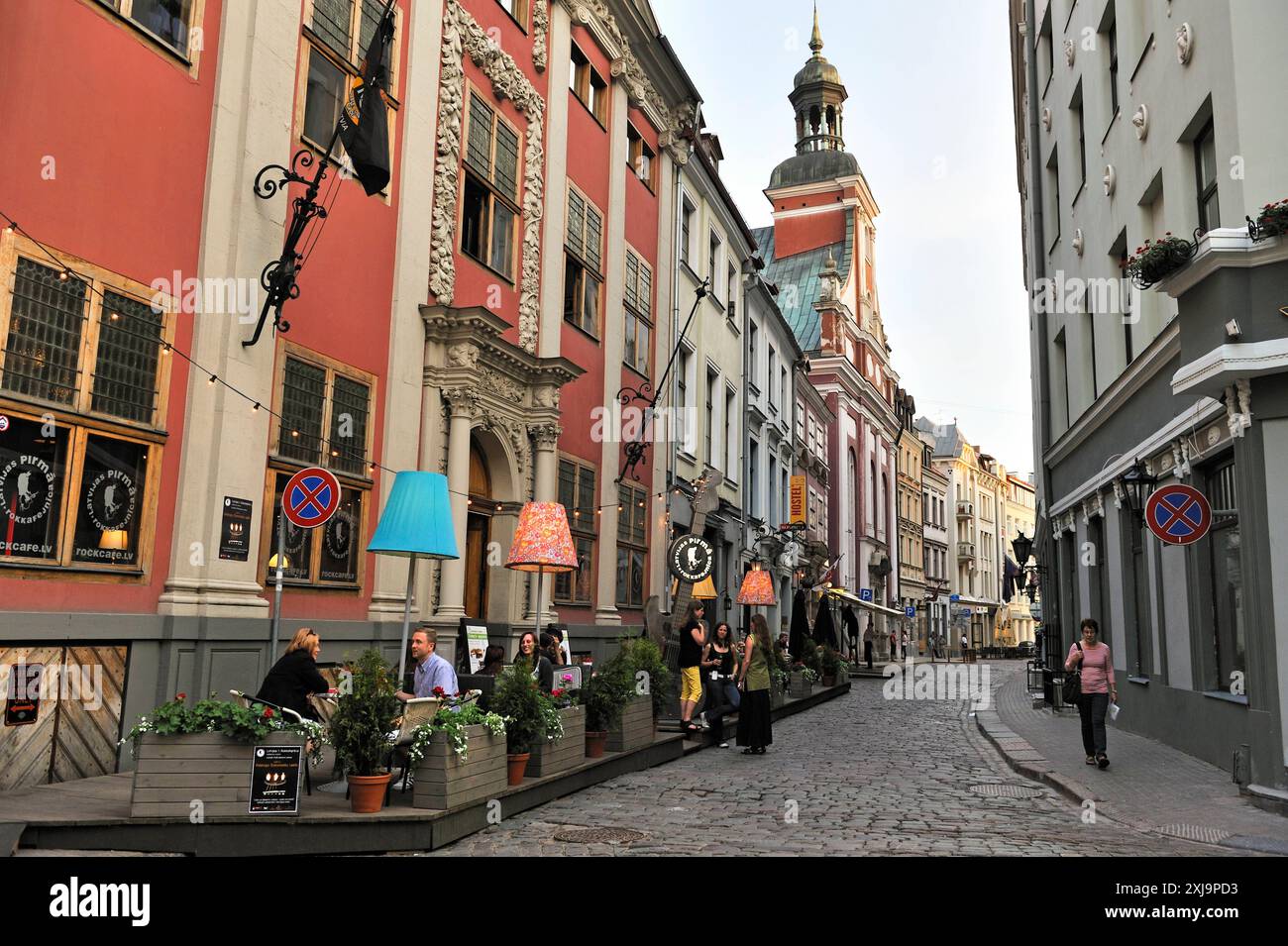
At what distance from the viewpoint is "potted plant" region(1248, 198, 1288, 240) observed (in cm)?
998

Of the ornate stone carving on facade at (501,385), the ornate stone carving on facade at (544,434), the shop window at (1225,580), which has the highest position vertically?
the ornate stone carving on facade at (501,385)

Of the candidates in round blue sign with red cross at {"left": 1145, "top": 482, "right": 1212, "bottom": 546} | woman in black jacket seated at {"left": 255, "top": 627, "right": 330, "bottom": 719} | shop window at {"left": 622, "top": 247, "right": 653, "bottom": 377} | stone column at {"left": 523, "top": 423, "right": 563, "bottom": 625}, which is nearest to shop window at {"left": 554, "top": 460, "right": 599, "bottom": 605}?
stone column at {"left": 523, "top": 423, "right": 563, "bottom": 625}

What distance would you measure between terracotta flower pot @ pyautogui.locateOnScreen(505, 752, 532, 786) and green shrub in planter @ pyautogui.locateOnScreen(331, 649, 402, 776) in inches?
79.6

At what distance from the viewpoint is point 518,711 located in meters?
9.88

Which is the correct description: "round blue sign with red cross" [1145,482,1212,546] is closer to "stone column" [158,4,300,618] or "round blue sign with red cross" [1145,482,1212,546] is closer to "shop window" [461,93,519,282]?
"stone column" [158,4,300,618]

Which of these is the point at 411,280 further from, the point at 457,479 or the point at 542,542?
the point at 542,542

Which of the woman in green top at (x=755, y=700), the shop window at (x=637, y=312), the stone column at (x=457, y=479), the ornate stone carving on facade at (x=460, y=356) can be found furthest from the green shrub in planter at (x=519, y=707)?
the shop window at (x=637, y=312)

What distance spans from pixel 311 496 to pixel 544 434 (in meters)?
7.89

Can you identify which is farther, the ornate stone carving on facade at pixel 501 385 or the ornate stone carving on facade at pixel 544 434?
the ornate stone carving on facade at pixel 544 434

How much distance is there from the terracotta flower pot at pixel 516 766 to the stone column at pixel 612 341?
10863 millimetres

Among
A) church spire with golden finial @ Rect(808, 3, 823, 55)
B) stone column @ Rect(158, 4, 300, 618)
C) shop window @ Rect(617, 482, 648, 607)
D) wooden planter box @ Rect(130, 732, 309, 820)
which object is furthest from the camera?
church spire with golden finial @ Rect(808, 3, 823, 55)

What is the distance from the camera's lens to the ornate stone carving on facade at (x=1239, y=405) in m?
10.6

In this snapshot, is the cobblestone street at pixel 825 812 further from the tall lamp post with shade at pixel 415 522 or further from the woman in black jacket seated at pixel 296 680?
the tall lamp post with shade at pixel 415 522
